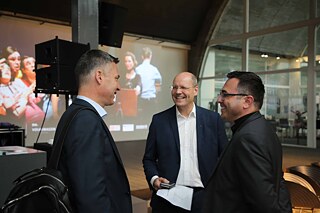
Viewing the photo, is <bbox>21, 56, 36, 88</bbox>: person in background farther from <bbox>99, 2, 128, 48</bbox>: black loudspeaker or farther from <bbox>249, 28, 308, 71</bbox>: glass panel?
<bbox>249, 28, 308, 71</bbox>: glass panel

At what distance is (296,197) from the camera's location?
120 inches

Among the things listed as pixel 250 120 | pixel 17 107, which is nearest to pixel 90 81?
pixel 250 120

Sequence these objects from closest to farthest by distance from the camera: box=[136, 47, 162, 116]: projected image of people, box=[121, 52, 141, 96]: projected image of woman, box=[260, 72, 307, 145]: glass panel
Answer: box=[260, 72, 307, 145]: glass panel, box=[121, 52, 141, 96]: projected image of woman, box=[136, 47, 162, 116]: projected image of people

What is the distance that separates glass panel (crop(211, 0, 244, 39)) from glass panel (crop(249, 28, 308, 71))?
0.95 m

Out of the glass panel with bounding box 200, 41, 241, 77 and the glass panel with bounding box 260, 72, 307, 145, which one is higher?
the glass panel with bounding box 200, 41, 241, 77

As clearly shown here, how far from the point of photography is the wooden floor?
6.25 m

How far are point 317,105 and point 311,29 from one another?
2.46 meters

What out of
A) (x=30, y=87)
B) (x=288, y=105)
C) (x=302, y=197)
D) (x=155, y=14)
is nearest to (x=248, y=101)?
(x=302, y=197)

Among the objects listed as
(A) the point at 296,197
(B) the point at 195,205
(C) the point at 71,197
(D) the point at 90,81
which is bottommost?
(A) the point at 296,197

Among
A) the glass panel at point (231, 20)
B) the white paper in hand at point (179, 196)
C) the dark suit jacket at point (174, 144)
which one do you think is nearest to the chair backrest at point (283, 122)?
the glass panel at point (231, 20)

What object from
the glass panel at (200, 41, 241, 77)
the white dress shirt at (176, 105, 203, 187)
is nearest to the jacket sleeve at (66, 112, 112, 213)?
the white dress shirt at (176, 105, 203, 187)

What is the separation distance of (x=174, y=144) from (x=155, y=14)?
36.5 ft

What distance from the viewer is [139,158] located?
8945 millimetres

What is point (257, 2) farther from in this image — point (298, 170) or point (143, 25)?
point (298, 170)
